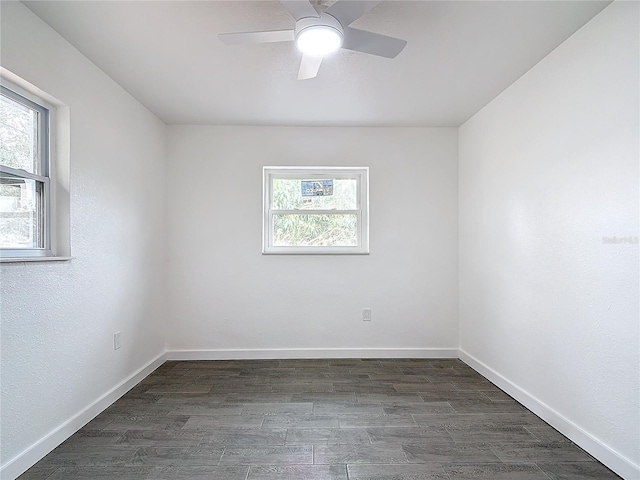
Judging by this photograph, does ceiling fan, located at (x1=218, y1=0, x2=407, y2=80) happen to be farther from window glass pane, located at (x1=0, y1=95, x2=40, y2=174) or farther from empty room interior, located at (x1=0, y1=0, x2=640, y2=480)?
window glass pane, located at (x1=0, y1=95, x2=40, y2=174)

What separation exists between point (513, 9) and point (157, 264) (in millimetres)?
3295

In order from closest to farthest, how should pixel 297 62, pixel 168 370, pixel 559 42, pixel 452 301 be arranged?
pixel 559 42 → pixel 297 62 → pixel 168 370 → pixel 452 301

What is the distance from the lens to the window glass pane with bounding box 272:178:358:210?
12.4 ft

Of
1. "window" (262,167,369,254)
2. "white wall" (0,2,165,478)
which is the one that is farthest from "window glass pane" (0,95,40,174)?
"window" (262,167,369,254)

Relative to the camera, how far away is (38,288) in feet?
6.30

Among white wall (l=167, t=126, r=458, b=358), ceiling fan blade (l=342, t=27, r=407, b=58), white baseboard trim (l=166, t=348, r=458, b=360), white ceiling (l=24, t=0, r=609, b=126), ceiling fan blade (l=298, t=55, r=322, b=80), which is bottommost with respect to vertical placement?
white baseboard trim (l=166, t=348, r=458, b=360)

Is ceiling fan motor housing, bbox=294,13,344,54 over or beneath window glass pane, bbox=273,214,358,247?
over

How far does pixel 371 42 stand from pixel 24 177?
6.43ft

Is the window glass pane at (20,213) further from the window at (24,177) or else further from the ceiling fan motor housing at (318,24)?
the ceiling fan motor housing at (318,24)

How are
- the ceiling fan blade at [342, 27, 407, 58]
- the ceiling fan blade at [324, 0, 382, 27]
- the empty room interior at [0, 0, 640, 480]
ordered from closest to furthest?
the ceiling fan blade at [324, 0, 382, 27] → the ceiling fan blade at [342, 27, 407, 58] → the empty room interior at [0, 0, 640, 480]

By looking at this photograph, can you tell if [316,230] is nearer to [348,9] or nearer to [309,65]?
[309,65]

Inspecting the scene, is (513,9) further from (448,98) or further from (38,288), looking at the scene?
(38,288)

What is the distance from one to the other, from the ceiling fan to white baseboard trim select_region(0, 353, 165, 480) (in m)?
2.26

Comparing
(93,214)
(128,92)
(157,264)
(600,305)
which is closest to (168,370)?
(157,264)
